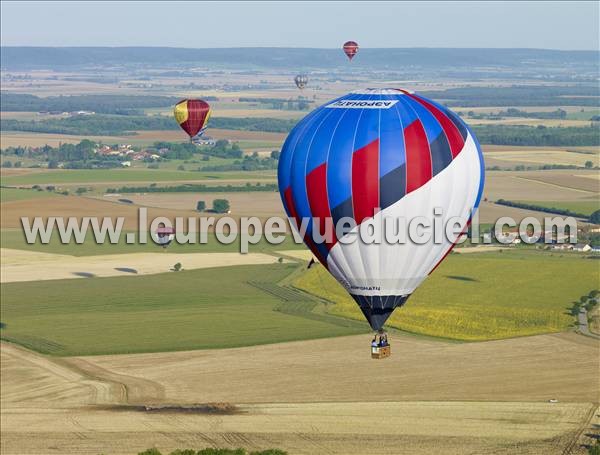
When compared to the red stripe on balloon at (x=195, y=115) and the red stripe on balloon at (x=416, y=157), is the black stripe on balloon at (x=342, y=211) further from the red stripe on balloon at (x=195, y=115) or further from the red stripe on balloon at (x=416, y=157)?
the red stripe on balloon at (x=195, y=115)

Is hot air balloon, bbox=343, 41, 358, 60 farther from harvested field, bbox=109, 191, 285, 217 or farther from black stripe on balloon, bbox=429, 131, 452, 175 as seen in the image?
black stripe on balloon, bbox=429, 131, 452, 175

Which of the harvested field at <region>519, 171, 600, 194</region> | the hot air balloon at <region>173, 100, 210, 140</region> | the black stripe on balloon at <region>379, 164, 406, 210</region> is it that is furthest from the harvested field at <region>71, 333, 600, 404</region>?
the harvested field at <region>519, 171, 600, 194</region>

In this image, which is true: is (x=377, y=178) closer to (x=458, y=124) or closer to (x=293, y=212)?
(x=293, y=212)

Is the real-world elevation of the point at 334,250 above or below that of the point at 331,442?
above

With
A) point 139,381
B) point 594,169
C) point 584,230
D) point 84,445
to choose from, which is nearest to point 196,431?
point 84,445

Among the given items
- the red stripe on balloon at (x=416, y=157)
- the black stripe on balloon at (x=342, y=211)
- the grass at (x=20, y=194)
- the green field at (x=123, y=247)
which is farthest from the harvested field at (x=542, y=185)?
the black stripe on balloon at (x=342, y=211)

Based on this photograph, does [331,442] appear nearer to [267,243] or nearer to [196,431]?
[196,431]

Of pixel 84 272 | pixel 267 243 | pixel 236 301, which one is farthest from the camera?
pixel 267 243
